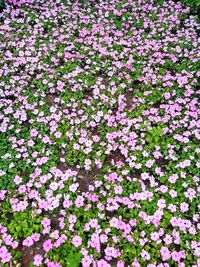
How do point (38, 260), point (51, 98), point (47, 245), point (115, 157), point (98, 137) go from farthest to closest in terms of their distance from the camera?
point (51, 98) < point (98, 137) < point (115, 157) < point (47, 245) < point (38, 260)

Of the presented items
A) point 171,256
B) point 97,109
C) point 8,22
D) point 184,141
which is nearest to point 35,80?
point 97,109

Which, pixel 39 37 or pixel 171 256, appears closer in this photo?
pixel 171 256

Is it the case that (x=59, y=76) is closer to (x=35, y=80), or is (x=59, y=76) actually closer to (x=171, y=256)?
(x=35, y=80)

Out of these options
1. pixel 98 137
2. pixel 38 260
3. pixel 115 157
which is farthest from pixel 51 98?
pixel 38 260

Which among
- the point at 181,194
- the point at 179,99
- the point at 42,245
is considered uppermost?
the point at 179,99

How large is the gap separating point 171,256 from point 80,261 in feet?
3.59

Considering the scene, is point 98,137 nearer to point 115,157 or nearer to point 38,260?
point 115,157

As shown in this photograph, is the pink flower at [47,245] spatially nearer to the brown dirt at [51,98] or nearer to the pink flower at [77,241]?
the pink flower at [77,241]

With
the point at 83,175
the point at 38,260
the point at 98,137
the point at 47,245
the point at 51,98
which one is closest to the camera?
the point at 38,260

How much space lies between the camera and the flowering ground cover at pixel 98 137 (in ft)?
13.4

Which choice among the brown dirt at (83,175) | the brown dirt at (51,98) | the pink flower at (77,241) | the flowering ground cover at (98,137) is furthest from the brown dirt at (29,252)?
the brown dirt at (51,98)

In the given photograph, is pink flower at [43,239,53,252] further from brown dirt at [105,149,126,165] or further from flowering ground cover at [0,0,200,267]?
brown dirt at [105,149,126,165]

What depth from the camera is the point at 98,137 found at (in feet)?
17.3

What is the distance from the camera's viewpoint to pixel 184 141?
5.21 m
